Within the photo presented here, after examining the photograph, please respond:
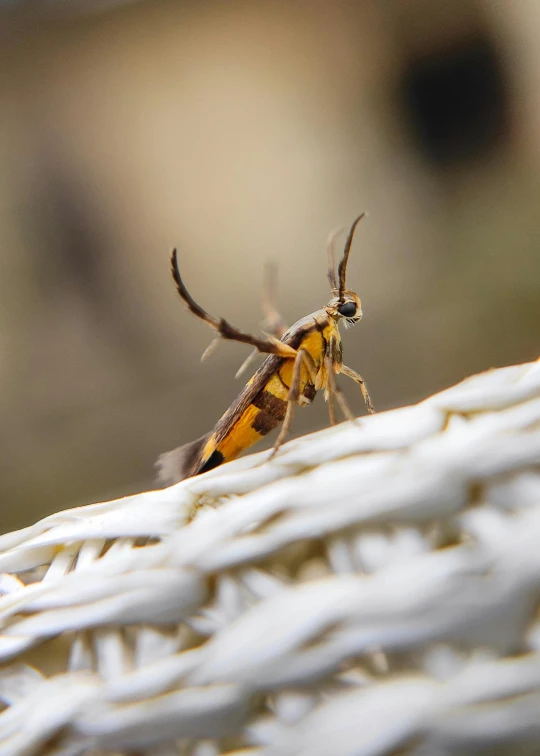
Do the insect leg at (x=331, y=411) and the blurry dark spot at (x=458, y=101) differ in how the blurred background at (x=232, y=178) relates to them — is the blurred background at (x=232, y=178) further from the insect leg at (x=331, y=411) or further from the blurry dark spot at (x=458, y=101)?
the insect leg at (x=331, y=411)

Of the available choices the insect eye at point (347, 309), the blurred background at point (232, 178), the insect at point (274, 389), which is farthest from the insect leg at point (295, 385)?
the blurred background at point (232, 178)

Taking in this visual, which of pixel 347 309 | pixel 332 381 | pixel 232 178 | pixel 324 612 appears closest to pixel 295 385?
pixel 332 381

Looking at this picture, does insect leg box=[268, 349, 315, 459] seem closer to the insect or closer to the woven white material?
the insect

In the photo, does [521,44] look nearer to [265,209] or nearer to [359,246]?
[359,246]

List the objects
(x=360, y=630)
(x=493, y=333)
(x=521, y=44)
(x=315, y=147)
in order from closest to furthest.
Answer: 1. (x=360, y=630)
2. (x=493, y=333)
3. (x=521, y=44)
4. (x=315, y=147)

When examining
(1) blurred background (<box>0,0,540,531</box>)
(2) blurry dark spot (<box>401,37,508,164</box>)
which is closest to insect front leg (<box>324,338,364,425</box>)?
(1) blurred background (<box>0,0,540,531</box>)

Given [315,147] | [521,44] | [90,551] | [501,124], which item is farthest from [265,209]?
[90,551]
